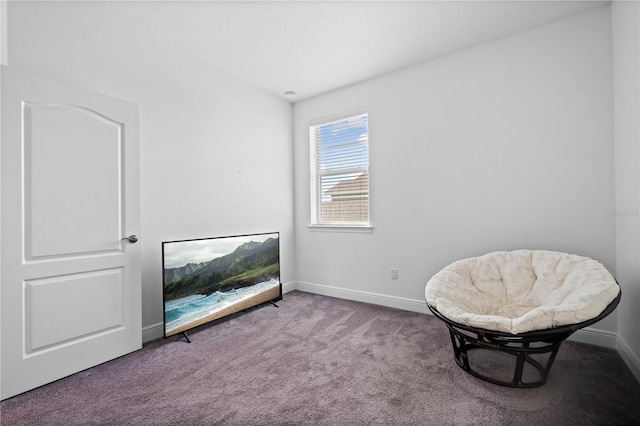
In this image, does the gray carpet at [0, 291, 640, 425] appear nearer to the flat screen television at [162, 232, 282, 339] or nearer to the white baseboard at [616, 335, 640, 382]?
the white baseboard at [616, 335, 640, 382]

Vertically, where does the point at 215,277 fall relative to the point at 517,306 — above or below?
above

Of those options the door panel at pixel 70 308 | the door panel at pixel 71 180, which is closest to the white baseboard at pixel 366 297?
the door panel at pixel 70 308

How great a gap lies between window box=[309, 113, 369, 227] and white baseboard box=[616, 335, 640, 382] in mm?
2284

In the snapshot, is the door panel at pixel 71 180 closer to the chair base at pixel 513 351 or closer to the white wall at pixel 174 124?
the white wall at pixel 174 124

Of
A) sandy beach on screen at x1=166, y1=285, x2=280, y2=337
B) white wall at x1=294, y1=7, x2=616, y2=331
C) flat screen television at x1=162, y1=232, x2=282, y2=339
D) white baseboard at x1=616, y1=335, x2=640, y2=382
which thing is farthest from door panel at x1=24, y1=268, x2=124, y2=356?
white baseboard at x1=616, y1=335, x2=640, y2=382

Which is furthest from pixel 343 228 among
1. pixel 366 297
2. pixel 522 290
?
pixel 522 290

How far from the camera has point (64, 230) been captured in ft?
6.58

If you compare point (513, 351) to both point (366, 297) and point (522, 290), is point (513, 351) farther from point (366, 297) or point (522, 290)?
point (366, 297)

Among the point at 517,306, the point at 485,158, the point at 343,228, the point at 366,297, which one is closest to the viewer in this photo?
the point at 517,306

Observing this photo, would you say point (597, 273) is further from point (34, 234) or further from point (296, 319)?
point (34, 234)

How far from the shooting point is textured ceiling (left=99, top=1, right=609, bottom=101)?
2.26 metres

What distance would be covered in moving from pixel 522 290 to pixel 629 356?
2.27ft

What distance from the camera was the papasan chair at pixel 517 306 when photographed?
5.09 feet

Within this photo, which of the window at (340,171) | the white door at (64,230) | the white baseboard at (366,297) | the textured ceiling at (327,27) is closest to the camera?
the white door at (64,230)
